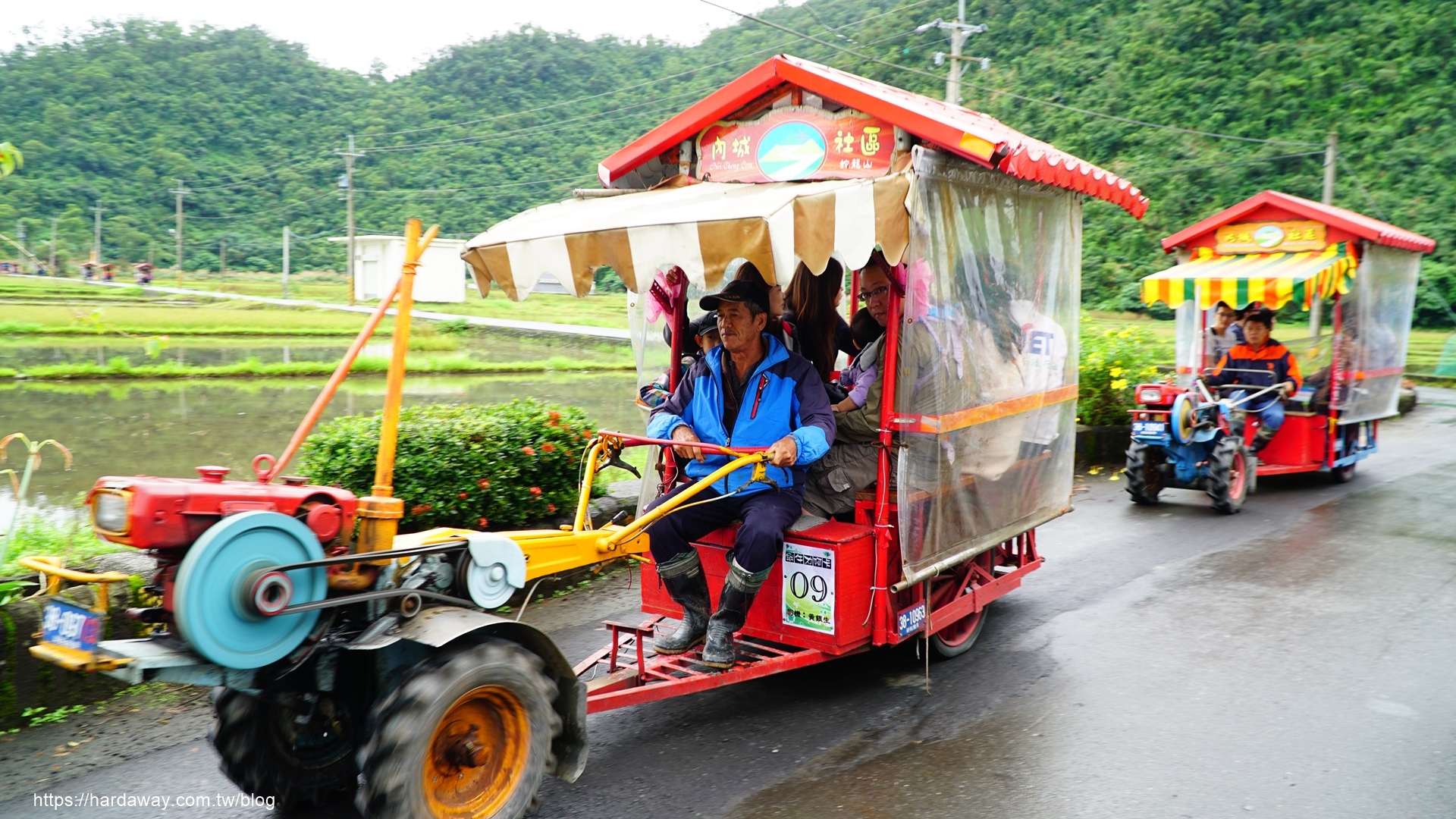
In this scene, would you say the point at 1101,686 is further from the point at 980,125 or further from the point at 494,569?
the point at 494,569

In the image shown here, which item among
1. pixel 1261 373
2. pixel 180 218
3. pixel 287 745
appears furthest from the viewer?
pixel 180 218

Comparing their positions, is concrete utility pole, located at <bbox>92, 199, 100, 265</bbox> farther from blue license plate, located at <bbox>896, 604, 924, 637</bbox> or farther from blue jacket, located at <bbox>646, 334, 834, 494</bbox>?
blue license plate, located at <bbox>896, 604, 924, 637</bbox>

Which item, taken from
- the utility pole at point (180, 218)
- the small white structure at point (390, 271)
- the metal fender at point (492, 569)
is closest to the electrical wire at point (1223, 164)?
the small white structure at point (390, 271)

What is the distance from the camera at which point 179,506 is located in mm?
2873

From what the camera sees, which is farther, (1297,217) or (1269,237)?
(1269,237)

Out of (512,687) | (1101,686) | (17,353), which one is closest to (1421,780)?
(1101,686)

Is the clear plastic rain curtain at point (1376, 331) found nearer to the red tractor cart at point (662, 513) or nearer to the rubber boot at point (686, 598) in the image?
the red tractor cart at point (662, 513)

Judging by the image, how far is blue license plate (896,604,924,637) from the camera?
15.7ft

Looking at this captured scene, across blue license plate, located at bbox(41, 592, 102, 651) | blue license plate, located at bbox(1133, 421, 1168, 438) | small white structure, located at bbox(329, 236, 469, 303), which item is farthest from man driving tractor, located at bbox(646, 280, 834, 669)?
small white structure, located at bbox(329, 236, 469, 303)

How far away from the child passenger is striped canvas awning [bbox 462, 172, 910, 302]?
105 centimetres

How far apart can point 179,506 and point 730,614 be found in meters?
2.33

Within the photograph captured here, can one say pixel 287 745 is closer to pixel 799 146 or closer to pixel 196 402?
pixel 799 146

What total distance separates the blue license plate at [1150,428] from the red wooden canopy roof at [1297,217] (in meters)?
2.50

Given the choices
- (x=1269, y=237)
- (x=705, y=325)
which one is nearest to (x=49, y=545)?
(x=705, y=325)
